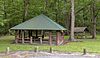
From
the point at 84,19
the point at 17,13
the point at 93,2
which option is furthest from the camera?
the point at 84,19

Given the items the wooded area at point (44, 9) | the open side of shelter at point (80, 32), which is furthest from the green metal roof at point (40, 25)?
the open side of shelter at point (80, 32)

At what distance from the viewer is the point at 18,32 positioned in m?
36.8

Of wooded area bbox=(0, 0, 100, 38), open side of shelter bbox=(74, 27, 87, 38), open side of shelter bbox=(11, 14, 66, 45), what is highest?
wooded area bbox=(0, 0, 100, 38)

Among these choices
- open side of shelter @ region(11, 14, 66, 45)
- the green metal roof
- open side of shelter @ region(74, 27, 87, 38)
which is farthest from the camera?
open side of shelter @ region(74, 27, 87, 38)

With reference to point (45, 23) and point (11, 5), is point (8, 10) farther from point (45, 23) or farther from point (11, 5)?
point (45, 23)

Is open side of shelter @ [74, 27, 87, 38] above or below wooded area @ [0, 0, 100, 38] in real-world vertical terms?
below

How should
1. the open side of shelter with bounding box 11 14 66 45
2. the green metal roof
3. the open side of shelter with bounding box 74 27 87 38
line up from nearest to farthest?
1. the open side of shelter with bounding box 11 14 66 45
2. the green metal roof
3. the open side of shelter with bounding box 74 27 87 38

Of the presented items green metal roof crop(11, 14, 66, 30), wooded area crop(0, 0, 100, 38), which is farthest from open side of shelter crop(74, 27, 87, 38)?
green metal roof crop(11, 14, 66, 30)

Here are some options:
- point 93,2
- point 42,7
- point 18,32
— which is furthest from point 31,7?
point 18,32

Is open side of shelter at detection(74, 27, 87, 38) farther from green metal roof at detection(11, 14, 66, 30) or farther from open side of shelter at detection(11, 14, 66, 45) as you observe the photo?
green metal roof at detection(11, 14, 66, 30)

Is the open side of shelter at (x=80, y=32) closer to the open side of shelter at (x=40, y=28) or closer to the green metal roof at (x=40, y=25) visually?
the open side of shelter at (x=40, y=28)

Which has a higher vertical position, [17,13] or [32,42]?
[17,13]

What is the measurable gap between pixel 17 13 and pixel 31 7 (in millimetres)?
2936

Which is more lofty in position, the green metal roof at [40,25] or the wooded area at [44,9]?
the wooded area at [44,9]
